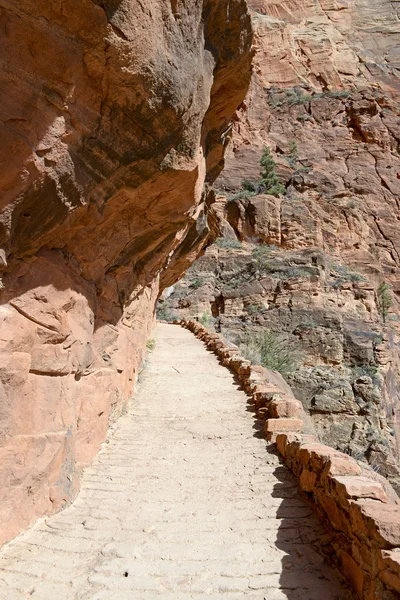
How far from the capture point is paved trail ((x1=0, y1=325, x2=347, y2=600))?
291 centimetres

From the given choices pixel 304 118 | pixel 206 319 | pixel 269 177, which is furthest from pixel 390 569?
pixel 304 118

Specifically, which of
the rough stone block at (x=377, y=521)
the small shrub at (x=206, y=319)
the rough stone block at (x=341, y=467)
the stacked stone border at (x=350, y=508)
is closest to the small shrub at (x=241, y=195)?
the small shrub at (x=206, y=319)

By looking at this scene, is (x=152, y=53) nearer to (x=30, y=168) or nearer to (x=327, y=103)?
(x=30, y=168)

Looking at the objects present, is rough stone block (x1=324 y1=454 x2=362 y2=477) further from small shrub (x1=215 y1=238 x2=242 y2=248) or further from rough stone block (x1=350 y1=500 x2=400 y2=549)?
small shrub (x1=215 y1=238 x2=242 y2=248)

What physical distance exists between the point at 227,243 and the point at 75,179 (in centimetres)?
1866

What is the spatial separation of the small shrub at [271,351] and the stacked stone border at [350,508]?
648cm

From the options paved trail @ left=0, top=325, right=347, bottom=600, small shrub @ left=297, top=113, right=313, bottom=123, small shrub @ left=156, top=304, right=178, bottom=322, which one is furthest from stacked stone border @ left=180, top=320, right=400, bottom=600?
small shrub @ left=297, top=113, right=313, bottom=123

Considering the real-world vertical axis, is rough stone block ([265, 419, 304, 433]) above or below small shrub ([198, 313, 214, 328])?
below

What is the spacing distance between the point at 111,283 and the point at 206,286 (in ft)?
45.7

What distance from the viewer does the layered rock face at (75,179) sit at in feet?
9.74

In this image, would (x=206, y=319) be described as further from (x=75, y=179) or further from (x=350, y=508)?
(x=350, y=508)

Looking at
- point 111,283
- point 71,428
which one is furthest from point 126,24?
point 71,428

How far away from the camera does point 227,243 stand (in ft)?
71.7

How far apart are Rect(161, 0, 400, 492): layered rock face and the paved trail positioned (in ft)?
19.6
